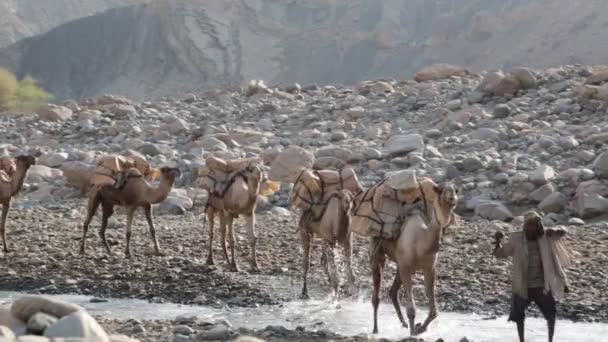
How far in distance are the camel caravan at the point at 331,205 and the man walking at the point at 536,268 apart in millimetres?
713

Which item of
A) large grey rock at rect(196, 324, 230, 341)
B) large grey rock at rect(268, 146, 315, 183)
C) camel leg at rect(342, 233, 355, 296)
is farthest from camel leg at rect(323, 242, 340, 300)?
large grey rock at rect(268, 146, 315, 183)

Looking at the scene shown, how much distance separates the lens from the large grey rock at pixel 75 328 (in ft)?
23.3

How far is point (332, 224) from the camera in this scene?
12.2 meters

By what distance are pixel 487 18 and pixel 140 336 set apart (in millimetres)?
64464

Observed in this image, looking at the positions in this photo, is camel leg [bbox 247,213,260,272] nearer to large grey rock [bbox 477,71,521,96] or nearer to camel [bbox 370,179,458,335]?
camel [bbox 370,179,458,335]

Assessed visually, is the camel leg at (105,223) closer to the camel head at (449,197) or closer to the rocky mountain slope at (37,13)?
the camel head at (449,197)

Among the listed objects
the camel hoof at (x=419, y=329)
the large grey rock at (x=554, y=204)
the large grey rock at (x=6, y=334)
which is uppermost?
the large grey rock at (x=554, y=204)

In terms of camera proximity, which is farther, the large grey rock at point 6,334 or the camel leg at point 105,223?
the camel leg at point 105,223

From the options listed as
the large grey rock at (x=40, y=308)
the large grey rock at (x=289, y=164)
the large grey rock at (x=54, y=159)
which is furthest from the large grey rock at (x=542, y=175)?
the large grey rock at (x=40, y=308)

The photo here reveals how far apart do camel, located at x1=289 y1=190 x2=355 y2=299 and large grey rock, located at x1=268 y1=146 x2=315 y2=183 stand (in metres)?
9.40

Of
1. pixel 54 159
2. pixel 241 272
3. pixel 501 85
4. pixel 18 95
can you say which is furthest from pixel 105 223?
pixel 18 95

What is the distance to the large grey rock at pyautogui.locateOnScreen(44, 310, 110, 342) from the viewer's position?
711 centimetres

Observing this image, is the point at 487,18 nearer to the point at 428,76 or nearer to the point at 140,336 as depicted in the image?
the point at 428,76

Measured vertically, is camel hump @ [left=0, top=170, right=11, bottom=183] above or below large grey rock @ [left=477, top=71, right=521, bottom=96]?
below
